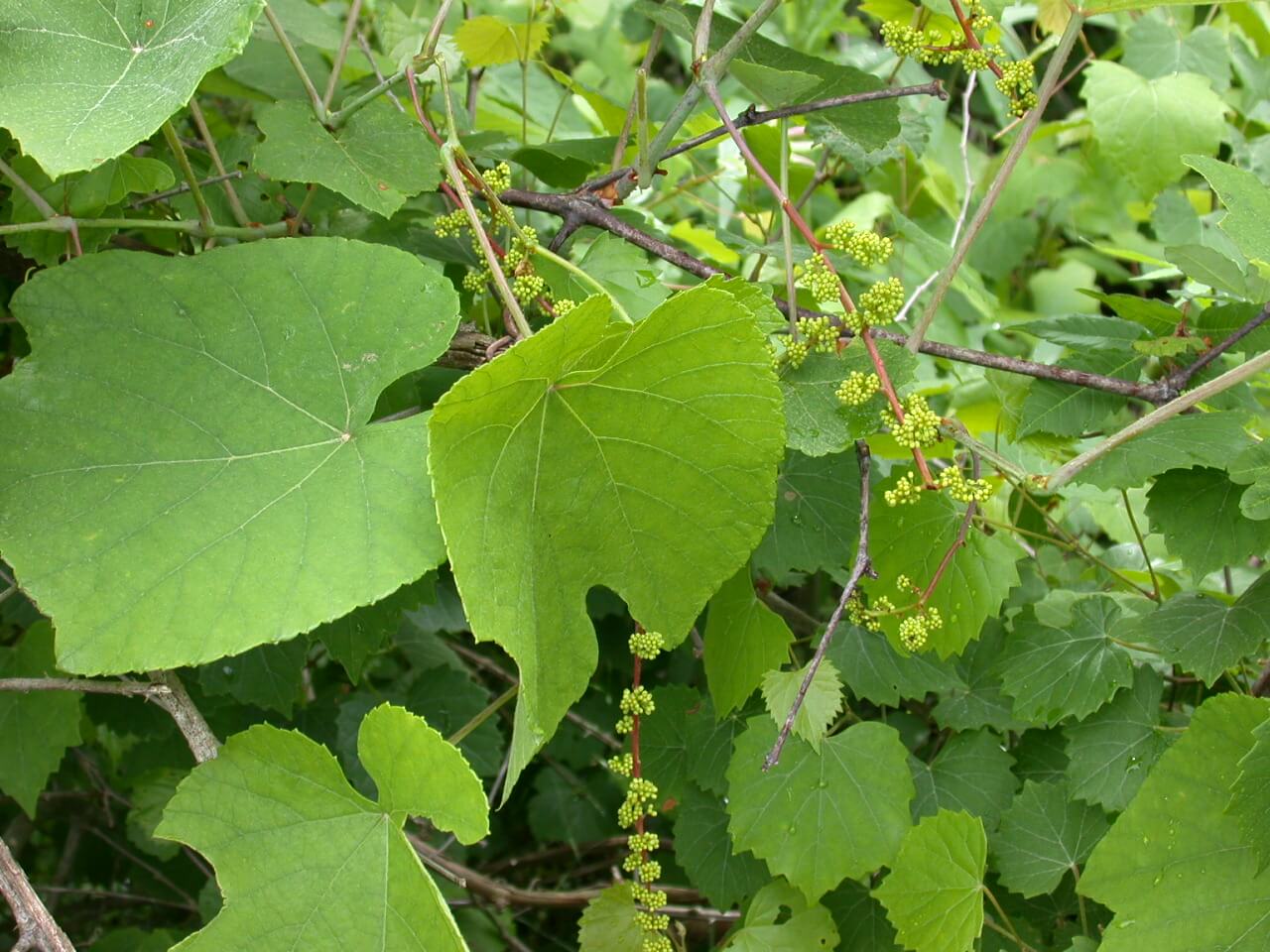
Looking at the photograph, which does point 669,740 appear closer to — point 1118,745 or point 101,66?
point 1118,745

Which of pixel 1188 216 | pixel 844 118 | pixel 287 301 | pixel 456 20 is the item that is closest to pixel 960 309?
pixel 1188 216

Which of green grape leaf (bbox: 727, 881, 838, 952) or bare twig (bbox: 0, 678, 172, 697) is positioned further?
green grape leaf (bbox: 727, 881, 838, 952)

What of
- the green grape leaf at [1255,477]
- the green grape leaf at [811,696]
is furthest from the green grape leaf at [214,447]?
the green grape leaf at [1255,477]

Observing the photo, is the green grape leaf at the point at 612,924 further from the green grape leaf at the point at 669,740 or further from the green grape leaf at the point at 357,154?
the green grape leaf at the point at 357,154

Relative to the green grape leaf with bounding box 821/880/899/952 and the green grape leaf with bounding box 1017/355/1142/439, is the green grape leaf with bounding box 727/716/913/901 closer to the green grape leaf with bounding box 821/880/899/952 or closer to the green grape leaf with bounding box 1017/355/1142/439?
the green grape leaf with bounding box 821/880/899/952

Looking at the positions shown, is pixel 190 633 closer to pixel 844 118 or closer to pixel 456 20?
pixel 844 118

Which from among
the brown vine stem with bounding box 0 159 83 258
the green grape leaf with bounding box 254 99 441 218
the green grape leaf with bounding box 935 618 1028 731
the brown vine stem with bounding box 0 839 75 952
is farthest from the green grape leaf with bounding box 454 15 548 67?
the brown vine stem with bounding box 0 839 75 952
